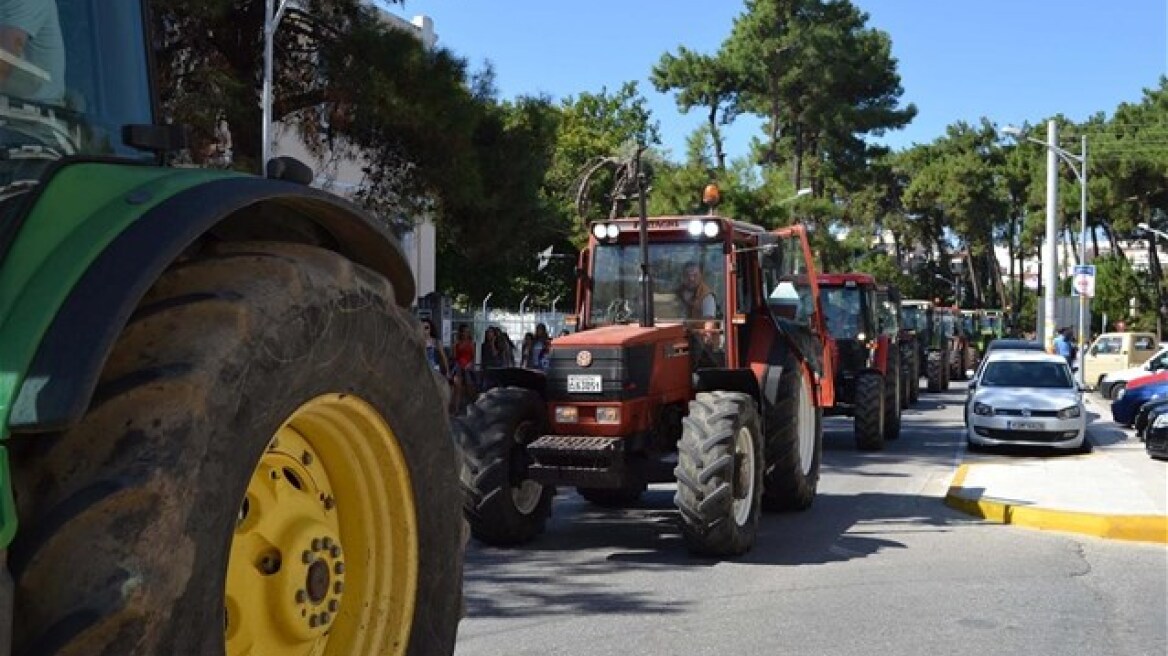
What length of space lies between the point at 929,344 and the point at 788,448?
74.2 feet

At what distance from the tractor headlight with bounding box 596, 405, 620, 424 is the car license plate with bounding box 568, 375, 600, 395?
5.4 inches

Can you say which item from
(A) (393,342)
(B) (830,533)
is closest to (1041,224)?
(B) (830,533)

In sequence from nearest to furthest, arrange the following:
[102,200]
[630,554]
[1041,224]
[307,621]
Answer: [102,200], [307,621], [630,554], [1041,224]

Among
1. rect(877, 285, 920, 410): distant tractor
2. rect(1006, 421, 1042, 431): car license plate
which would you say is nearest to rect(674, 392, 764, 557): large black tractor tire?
rect(1006, 421, 1042, 431): car license plate

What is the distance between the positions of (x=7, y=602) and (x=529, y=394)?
686 centimetres

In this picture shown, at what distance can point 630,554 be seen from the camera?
828 cm

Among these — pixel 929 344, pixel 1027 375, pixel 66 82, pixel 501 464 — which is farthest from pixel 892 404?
pixel 66 82

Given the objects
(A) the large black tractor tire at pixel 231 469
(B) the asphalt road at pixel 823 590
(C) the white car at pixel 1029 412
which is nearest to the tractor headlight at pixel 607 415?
(B) the asphalt road at pixel 823 590

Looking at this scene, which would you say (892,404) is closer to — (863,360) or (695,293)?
(863,360)

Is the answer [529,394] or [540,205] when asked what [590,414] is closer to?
[529,394]

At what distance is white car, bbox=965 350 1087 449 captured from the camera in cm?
1553

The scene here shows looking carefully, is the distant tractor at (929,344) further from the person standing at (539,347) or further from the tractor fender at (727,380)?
the tractor fender at (727,380)

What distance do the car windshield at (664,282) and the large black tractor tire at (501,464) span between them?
138cm

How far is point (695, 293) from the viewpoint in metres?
9.62
